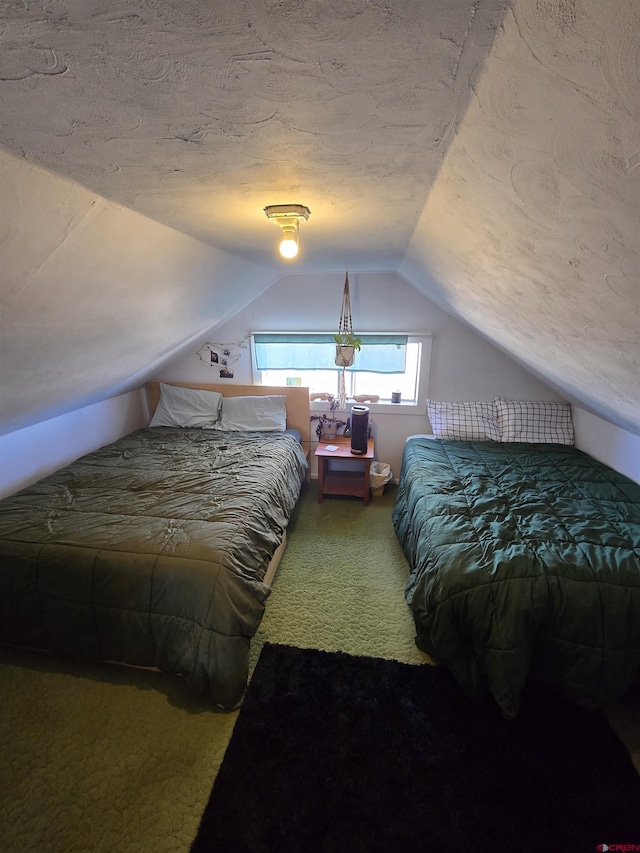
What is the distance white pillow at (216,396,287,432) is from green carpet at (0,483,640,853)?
4.67 ft

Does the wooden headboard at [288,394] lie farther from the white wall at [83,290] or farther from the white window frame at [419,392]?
the white wall at [83,290]

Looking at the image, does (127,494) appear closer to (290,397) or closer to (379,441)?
(290,397)

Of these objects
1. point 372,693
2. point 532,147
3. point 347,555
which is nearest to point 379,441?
point 347,555

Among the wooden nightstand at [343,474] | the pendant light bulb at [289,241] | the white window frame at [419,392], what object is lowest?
the wooden nightstand at [343,474]

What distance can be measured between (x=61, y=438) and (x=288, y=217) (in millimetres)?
2384

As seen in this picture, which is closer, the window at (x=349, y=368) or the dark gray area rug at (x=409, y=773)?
the dark gray area rug at (x=409, y=773)

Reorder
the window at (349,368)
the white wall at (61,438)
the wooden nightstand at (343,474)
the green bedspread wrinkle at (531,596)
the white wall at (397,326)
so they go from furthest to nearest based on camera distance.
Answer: the window at (349,368) < the white wall at (397,326) < the wooden nightstand at (343,474) < the white wall at (61,438) < the green bedspread wrinkle at (531,596)

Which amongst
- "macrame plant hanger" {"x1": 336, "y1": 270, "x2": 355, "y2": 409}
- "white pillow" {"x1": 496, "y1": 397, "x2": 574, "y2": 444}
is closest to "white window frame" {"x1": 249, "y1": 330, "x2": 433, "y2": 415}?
"macrame plant hanger" {"x1": 336, "y1": 270, "x2": 355, "y2": 409}

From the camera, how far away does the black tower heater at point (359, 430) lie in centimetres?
304

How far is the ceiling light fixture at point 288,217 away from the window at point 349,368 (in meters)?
1.98

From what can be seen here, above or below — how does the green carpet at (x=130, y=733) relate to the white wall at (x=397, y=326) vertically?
below

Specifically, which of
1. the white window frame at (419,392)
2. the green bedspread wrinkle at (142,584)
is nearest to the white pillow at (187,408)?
the white window frame at (419,392)

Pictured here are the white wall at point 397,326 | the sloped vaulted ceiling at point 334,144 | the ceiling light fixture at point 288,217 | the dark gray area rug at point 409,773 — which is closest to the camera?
the sloped vaulted ceiling at point 334,144

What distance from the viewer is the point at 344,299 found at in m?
3.12
